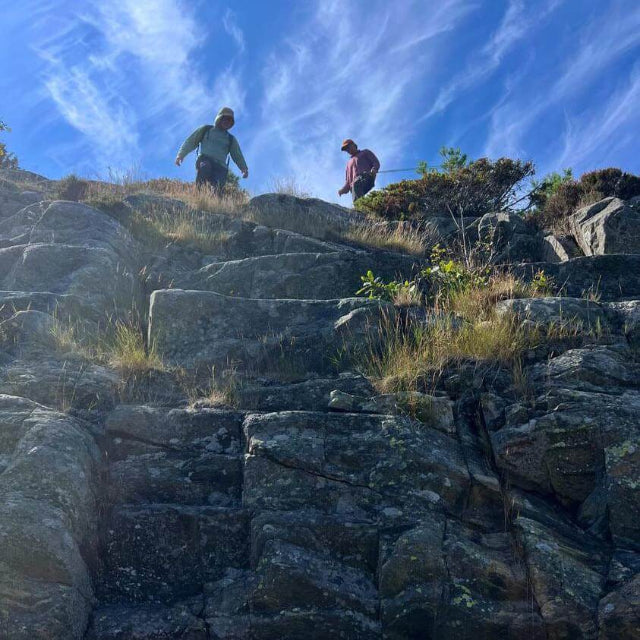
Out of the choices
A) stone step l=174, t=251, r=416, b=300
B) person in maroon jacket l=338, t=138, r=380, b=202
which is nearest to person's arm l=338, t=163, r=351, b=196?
person in maroon jacket l=338, t=138, r=380, b=202

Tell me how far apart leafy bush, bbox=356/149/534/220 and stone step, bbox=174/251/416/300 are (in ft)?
16.1

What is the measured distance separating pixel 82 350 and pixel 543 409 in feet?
13.1

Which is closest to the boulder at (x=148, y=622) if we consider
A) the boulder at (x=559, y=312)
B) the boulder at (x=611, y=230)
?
the boulder at (x=559, y=312)

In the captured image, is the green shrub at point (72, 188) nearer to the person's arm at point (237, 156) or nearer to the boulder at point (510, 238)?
the person's arm at point (237, 156)

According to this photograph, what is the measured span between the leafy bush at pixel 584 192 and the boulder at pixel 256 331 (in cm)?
729

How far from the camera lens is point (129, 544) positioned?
4398 millimetres

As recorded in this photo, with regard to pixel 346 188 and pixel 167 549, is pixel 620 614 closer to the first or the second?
pixel 167 549

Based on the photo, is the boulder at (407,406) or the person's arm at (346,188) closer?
the boulder at (407,406)

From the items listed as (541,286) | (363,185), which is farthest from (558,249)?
(363,185)

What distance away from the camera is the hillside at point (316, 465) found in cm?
396

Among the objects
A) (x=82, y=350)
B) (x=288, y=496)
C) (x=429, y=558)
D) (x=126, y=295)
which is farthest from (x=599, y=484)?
(x=126, y=295)

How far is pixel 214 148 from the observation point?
1289 centimetres

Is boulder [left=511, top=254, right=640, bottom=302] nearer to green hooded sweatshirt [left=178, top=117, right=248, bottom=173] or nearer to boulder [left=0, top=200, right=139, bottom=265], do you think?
boulder [left=0, top=200, right=139, bottom=265]

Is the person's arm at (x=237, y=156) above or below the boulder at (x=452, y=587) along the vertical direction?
above
